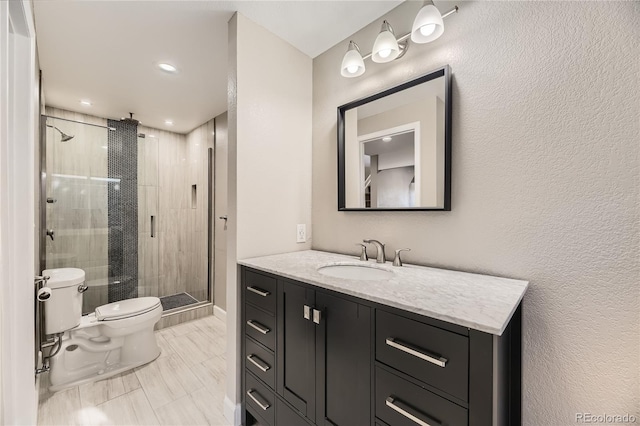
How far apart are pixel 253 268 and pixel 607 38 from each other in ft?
5.75

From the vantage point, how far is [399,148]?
4.94 ft

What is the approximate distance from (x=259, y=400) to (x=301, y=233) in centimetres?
101

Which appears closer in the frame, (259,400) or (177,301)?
(259,400)

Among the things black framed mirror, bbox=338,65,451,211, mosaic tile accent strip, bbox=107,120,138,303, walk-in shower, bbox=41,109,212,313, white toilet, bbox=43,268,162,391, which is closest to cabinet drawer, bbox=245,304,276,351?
black framed mirror, bbox=338,65,451,211

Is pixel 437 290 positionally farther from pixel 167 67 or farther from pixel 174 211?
pixel 174 211

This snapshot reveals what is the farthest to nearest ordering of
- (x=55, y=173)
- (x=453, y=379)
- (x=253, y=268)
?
(x=55, y=173) < (x=253, y=268) < (x=453, y=379)

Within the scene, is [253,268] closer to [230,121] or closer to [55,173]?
[230,121]

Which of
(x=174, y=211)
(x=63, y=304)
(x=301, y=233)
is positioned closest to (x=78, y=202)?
(x=174, y=211)

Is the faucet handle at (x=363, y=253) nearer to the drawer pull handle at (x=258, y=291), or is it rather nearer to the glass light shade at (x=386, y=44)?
the drawer pull handle at (x=258, y=291)

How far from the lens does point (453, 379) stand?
29.3 inches

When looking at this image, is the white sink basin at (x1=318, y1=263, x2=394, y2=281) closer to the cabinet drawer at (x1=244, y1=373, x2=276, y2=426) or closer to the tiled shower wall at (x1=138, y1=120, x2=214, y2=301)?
the cabinet drawer at (x1=244, y1=373, x2=276, y2=426)

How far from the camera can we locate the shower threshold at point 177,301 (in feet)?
10.3

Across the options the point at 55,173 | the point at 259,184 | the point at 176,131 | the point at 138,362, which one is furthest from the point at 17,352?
the point at 176,131

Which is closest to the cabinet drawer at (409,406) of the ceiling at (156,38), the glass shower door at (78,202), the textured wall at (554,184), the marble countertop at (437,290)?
the marble countertop at (437,290)
